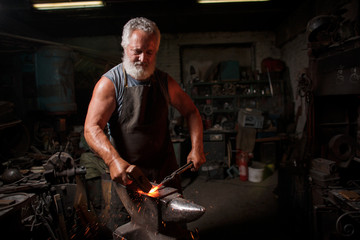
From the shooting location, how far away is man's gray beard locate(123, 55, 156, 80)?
179 centimetres

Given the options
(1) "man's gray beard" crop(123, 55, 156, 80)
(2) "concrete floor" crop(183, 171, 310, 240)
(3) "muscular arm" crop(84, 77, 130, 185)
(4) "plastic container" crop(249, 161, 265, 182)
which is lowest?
(2) "concrete floor" crop(183, 171, 310, 240)

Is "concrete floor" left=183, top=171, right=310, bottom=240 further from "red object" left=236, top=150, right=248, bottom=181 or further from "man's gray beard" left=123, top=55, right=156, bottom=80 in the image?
"man's gray beard" left=123, top=55, right=156, bottom=80

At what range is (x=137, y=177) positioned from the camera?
1.32 metres

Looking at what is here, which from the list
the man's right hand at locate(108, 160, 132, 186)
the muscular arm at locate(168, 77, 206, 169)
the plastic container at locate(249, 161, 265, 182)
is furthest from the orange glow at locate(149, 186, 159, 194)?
the plastic container at locate(249, 161, 265, 182)

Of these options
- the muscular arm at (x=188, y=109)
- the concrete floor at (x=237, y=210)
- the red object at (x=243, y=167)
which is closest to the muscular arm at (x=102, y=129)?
the muscular arm at (x=188, y=109)

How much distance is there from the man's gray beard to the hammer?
84 centimetres

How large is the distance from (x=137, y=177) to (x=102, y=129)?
51 cm

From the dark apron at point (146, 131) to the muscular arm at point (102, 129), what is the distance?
149 mm

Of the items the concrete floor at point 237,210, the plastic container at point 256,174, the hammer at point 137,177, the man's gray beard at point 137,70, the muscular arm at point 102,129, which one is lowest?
the concrete floor at point 237,210

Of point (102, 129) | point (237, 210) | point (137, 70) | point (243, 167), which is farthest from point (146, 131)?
point (243, 167)

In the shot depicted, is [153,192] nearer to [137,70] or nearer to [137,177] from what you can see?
[137,177]

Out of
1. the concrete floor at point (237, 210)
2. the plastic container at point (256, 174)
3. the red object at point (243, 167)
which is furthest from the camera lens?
the red object at point (243, 167)

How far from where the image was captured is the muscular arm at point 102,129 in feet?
4.46

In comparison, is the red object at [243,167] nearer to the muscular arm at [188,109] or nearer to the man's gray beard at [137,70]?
the muscular arm at [188,109]
